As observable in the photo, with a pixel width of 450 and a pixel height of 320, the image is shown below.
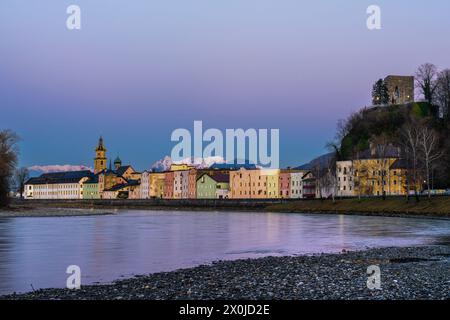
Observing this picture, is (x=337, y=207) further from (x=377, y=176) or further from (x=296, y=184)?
(x=296, y=184)

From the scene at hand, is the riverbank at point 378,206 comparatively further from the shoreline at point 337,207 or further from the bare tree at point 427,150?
the bare tree at point 427,150

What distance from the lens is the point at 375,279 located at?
21422mm

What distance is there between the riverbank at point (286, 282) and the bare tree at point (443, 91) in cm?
12847

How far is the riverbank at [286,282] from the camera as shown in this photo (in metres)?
18.7

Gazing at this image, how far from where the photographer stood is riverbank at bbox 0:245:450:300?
18.7 m

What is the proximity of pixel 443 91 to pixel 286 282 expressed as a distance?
14227 cm

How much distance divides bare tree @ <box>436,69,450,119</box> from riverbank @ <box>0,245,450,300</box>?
128 meters

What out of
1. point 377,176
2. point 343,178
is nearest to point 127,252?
point 377,176

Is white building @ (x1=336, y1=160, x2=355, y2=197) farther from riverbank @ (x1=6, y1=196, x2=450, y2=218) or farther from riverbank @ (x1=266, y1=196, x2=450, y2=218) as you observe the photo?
riverbank @ (x1=266, y1=196, x2=450, y2=218)

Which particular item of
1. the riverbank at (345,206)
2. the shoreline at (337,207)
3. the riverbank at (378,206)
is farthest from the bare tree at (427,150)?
the shoreline at (337,207)
